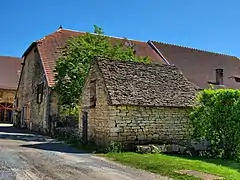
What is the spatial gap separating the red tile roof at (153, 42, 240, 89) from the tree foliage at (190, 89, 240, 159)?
14.5m

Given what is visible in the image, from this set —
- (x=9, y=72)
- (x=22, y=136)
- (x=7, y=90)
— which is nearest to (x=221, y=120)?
(x=22, y=136)

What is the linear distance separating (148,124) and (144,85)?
2.04 m

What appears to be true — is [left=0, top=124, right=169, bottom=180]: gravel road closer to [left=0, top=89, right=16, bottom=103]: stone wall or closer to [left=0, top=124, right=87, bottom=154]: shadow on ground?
[left=0, top=124, right=87, bottom=154]: shadow on ground

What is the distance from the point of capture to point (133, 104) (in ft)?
44.4

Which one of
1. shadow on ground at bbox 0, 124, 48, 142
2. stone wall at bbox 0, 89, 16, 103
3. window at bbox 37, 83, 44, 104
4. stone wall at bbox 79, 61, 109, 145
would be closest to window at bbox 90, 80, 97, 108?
stone wall at bbox 79, 61, 109, 145

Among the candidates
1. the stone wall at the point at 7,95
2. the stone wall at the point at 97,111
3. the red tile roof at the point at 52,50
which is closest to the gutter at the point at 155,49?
the red tile roof at the point at 52,50

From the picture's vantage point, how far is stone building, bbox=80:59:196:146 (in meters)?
13.5

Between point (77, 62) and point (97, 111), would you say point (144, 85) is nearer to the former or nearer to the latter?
point (97, 111)

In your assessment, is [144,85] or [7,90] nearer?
[144,85]

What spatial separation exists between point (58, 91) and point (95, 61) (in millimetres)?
6735

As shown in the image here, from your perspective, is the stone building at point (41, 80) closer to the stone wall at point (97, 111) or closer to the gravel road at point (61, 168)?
the stone wall at point (97, 111)

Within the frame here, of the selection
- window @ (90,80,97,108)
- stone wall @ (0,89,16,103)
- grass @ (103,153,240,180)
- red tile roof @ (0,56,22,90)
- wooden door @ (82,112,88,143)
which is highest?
red tile roof @ (0,56,22,90)

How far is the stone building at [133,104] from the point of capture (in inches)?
533

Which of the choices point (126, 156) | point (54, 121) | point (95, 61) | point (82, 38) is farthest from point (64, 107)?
point (126, 156)
